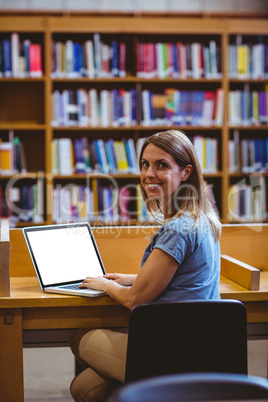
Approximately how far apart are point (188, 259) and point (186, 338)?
0.89ft

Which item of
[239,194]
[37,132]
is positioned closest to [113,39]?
[37,132]

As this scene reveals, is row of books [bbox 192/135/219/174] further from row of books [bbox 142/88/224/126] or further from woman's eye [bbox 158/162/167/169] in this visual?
woman's eye [bbox 158/162/167/169]

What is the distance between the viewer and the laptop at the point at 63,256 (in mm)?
1670

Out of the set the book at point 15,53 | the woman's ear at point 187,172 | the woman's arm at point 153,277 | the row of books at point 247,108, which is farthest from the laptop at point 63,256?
the row of books at point 247,108

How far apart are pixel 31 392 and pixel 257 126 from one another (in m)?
2.70

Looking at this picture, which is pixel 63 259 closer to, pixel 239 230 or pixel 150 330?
pixel 150 330

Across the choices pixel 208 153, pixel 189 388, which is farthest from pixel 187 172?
pixel 208 153

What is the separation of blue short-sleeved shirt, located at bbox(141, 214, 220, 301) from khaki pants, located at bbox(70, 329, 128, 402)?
0.75 ft

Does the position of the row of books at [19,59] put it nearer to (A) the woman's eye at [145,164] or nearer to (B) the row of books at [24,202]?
(B) the row of books at [24,202]

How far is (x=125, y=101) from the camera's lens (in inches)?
145

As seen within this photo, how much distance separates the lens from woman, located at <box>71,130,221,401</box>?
53.9 inches

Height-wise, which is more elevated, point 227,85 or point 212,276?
point 227,85

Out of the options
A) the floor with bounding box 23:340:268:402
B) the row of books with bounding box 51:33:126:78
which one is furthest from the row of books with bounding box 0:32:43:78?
the floor with bounding box 23:340:268:402

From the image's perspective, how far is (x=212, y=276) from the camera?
4.73 ft
